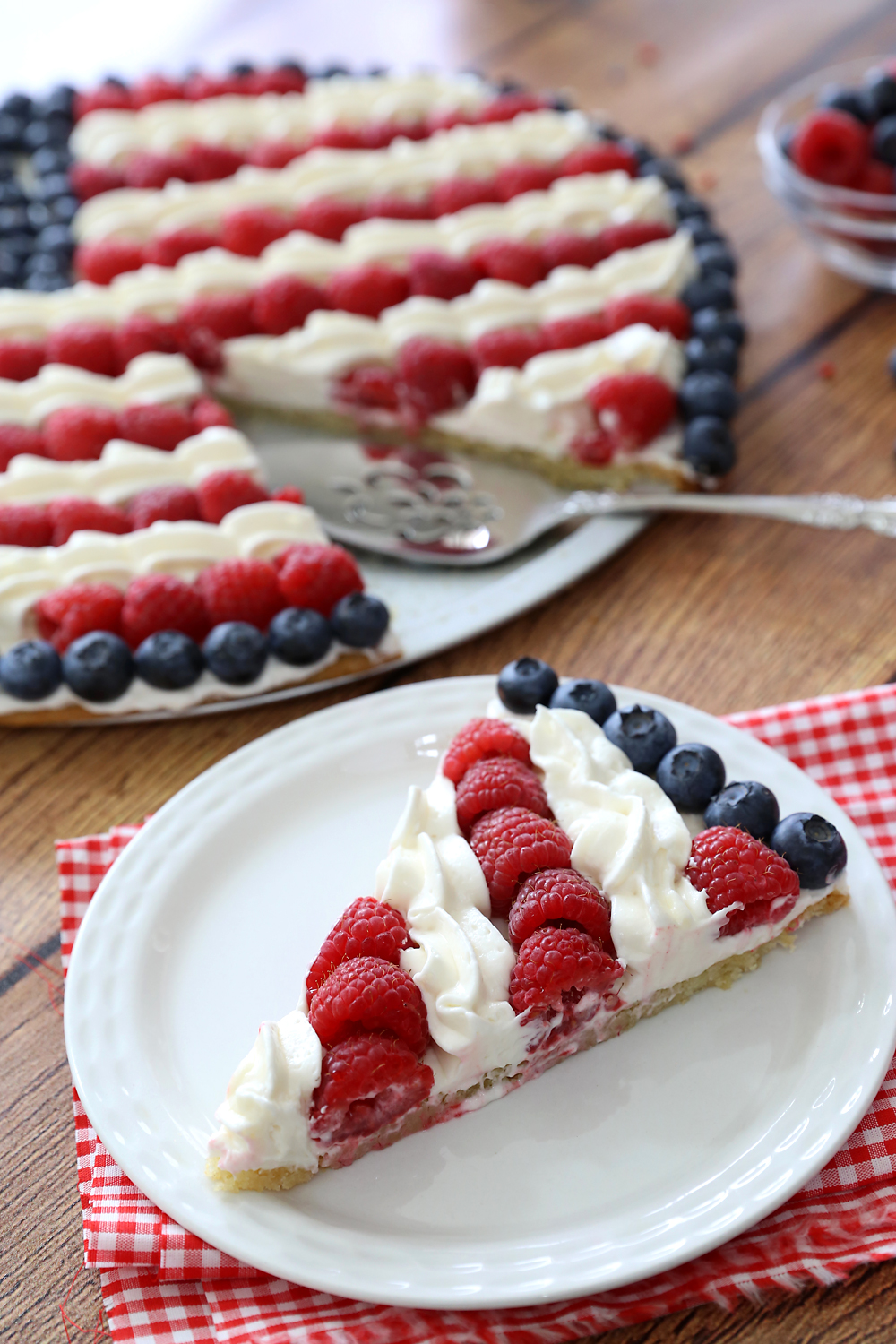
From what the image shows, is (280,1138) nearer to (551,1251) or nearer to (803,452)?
(551,1251)

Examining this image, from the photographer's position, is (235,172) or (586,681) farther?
(235,172)

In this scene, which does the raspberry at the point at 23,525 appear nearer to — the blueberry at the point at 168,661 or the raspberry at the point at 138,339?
the blueberry at the point at 168,661

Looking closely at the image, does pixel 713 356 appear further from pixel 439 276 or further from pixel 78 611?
pixel 78 611

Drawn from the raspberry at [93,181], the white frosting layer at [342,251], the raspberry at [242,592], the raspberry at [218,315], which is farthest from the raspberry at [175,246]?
the raspberry at [242,592]

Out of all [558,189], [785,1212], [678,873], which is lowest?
[785,1212]

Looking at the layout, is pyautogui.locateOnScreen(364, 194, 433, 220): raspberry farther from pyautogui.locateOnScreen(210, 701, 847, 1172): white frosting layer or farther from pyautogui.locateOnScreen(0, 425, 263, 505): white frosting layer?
pyautogui.locateOnScreen(210, 701, 847, 1172): white frosting layer

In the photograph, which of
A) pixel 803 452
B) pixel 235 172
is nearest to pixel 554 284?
pixel 803 452

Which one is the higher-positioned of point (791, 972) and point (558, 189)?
point (558, 189)

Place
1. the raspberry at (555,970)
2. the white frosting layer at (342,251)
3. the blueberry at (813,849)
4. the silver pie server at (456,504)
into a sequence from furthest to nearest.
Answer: the white frosting layer at (342,251)
the silver pie server at (456,504)
the blueberry at (813,849)
the raspberry at (555,970)
